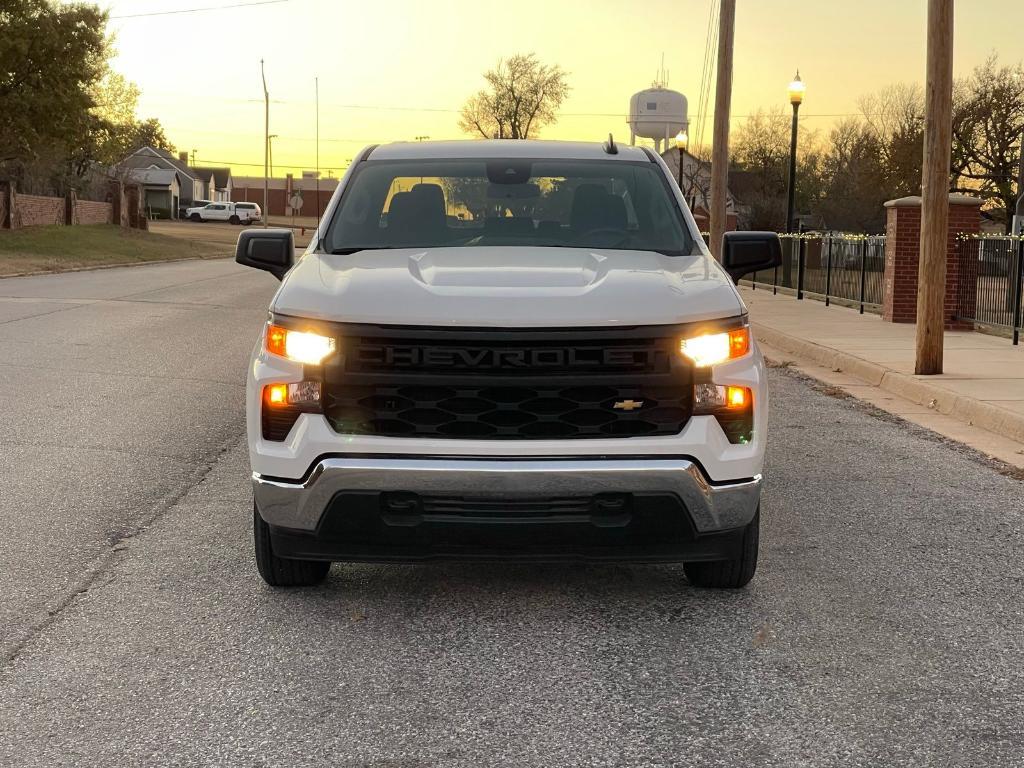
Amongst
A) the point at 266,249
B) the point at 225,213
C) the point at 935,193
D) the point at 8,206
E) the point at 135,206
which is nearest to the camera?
the point at 266,249

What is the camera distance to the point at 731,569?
5.10 m

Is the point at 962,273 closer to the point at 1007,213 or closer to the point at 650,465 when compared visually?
the point at 650,465

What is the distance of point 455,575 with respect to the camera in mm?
5434

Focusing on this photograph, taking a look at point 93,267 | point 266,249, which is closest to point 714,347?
point 266,249

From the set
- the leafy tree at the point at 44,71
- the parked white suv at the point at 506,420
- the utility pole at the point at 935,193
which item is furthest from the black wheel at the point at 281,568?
the leafy tree at the point at 44,71

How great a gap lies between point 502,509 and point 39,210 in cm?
4771

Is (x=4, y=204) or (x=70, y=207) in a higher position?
(x=70, y=207)

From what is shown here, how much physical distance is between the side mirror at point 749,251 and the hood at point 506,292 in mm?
592

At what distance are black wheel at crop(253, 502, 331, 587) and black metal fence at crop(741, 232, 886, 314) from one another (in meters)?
→ 13.7

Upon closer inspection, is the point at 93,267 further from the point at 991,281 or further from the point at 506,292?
the point at 506,292

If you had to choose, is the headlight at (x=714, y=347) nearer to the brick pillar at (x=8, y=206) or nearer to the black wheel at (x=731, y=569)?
the black wheel at (x=731, y=569)

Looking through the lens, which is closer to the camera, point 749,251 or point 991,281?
point 749,251

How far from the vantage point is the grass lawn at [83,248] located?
35653 millimetres

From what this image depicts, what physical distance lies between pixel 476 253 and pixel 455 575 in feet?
4.62
